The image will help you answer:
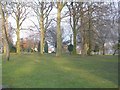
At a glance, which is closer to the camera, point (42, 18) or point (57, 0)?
point (57, 0)

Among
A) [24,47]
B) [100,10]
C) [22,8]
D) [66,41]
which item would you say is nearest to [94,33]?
[100,10]

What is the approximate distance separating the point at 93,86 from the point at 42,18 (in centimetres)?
3221

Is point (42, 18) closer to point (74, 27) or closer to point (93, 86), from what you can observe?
point (74, 27)

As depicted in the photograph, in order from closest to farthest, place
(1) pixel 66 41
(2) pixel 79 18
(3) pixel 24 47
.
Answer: (2) pixel 79 18, (1) pixel 66 41, (3) pixel 24 47

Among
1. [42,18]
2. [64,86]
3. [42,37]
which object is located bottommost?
[64,86]

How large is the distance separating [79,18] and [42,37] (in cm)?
794

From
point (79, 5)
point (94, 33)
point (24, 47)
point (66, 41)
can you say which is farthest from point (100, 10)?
point (24, 47)

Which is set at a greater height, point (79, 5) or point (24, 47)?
point (79, 5)

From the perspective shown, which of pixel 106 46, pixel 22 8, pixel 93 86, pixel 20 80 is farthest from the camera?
pixel 106 46

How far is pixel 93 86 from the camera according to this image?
8.16 meters

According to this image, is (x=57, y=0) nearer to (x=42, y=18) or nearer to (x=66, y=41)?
(x=42, y=18)

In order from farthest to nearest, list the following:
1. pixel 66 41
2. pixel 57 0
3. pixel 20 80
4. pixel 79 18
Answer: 1. pixel 66 41
2. pixel 79 18
3. pixel 57 0
4. pixel 20 80

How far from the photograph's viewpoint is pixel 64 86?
8.34 metres

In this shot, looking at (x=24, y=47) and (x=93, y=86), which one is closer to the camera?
(x=93, y=86)
